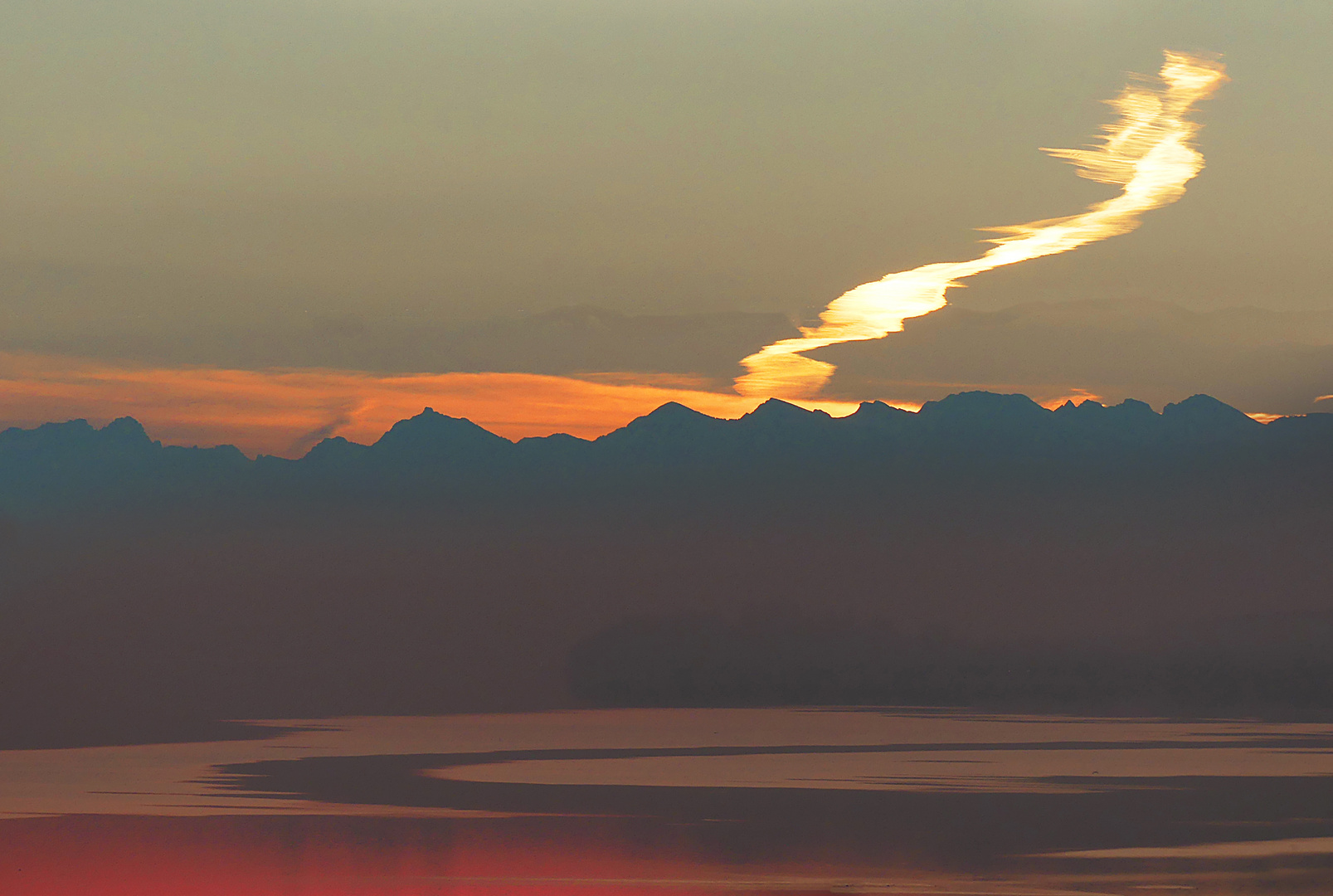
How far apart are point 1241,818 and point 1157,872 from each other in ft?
35.4

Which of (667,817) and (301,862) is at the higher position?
(667,817)

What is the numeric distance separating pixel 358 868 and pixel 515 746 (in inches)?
1526

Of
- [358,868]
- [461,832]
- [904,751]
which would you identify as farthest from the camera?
[904,751]

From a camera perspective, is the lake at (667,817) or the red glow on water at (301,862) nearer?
the red glow on water at (301,862)

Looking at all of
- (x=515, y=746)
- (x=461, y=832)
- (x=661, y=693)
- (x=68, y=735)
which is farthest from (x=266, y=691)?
(x=461, y=832)

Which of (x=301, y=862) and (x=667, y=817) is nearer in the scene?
(x=301, y=862)

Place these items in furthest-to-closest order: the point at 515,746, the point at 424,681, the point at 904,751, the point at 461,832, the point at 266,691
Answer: the point at 424,681
the point at 266,691
the point at 515,746
the point at 904,751
the point at 461,832

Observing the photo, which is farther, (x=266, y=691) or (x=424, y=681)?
(x=424, y=681)

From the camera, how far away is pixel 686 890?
36938 mm

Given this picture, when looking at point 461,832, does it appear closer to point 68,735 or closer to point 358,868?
point 358,868

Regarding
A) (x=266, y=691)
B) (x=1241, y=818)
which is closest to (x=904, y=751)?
(x=1241, y=818)

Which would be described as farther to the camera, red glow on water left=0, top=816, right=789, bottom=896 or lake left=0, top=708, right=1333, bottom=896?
lake left=0, top=708, right=1333, bottom=896

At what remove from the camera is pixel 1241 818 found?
48.5m

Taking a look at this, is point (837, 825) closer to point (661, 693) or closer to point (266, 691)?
point (266, 691)
